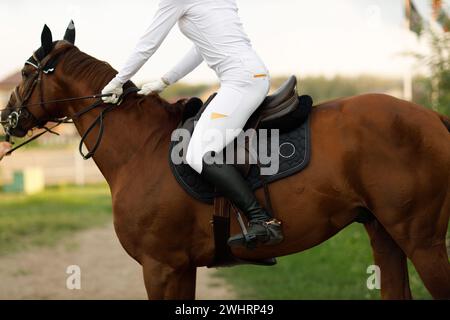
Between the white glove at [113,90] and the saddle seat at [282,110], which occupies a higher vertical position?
the white glove at [113,90]

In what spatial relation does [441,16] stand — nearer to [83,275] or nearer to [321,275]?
[321,275]

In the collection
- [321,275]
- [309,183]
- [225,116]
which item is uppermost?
[225,116]

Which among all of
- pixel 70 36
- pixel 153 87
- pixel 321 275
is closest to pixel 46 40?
pixel 70 36

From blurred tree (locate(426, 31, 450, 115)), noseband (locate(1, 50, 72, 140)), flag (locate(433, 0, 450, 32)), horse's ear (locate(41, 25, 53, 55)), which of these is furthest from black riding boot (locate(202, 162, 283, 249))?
flag (locate(433, 0, 450, 32))

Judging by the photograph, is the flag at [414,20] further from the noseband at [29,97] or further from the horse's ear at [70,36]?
the noseband at [29,97]

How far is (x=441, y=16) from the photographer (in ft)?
23.1

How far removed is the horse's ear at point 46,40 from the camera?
4676mm

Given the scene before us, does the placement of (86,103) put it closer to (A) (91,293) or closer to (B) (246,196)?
(B) (246,196)

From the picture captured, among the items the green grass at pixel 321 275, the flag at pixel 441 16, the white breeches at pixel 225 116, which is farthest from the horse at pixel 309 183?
the green grass at pixel 321 275

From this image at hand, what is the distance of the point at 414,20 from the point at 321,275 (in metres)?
3.77

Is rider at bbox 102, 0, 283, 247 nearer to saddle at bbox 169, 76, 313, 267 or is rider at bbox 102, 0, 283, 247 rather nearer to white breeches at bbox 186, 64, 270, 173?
white breeches at bbox 186, 64, 270, 173
